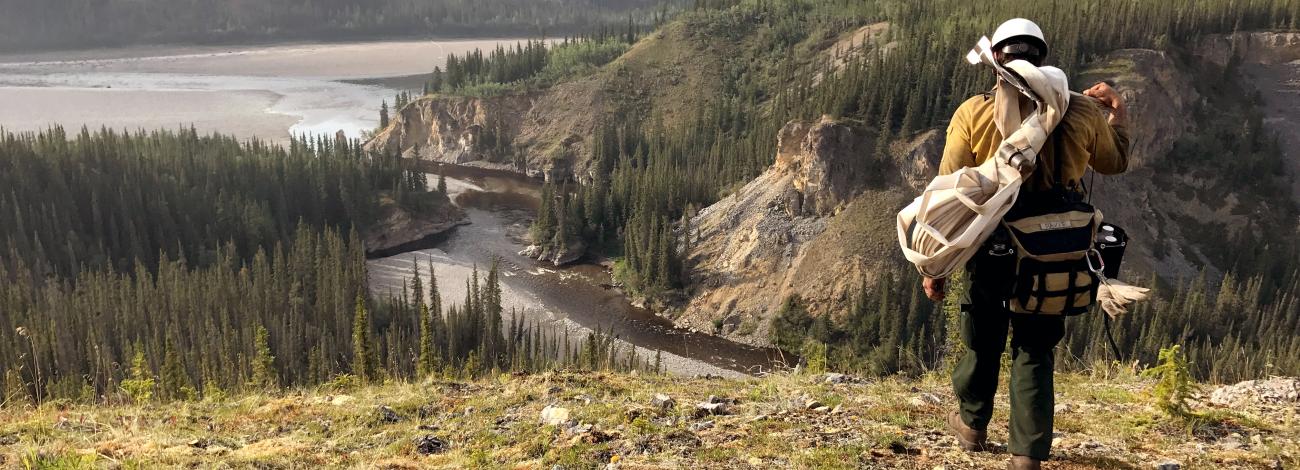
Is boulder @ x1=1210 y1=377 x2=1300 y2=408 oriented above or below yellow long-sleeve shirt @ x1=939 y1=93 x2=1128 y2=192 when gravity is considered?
below

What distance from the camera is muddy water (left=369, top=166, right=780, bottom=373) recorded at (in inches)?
2766

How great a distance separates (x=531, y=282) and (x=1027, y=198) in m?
77.8

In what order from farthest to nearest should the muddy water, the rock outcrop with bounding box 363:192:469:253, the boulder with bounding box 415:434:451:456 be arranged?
1. the rock outcrop with bounding box 363:192:469:253
2. the muddy water
3. the boulder with bounding box 415:434:451:456

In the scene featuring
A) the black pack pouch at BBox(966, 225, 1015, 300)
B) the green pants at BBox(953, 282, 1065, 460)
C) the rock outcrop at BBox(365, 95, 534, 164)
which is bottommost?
the rock outcrop at BBox(365, 95, 534, 164)

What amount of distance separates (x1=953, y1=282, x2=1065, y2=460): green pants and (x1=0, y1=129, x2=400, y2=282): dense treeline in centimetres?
7699

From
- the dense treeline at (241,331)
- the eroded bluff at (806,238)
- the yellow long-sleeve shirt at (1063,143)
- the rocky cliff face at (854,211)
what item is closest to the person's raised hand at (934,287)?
the yellow long-sleeve shirt at (1063,143)

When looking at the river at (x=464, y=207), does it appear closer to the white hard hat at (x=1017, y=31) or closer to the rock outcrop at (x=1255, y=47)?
the white hard hat at (x=1017, y=31)

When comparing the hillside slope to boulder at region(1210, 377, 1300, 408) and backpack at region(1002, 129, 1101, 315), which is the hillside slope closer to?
boulder at region(1210, 377, 1300, 408)

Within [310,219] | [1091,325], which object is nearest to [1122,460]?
[1091,325]

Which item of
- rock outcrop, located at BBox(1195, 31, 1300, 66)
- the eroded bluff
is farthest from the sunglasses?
rock outcrop, located at BBox(1195, 31, 1300, 66)

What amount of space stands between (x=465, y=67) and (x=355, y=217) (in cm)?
6204

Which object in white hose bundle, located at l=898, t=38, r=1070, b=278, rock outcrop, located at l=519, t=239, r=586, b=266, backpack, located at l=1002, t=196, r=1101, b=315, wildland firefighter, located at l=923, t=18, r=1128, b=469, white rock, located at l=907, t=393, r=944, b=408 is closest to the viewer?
white hose bundle, located at l=898, t=38, r=1070, b=278

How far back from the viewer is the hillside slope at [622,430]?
1110 cm

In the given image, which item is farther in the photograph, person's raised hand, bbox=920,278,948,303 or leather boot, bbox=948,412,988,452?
leather boot, bbox=948,412,988,452
